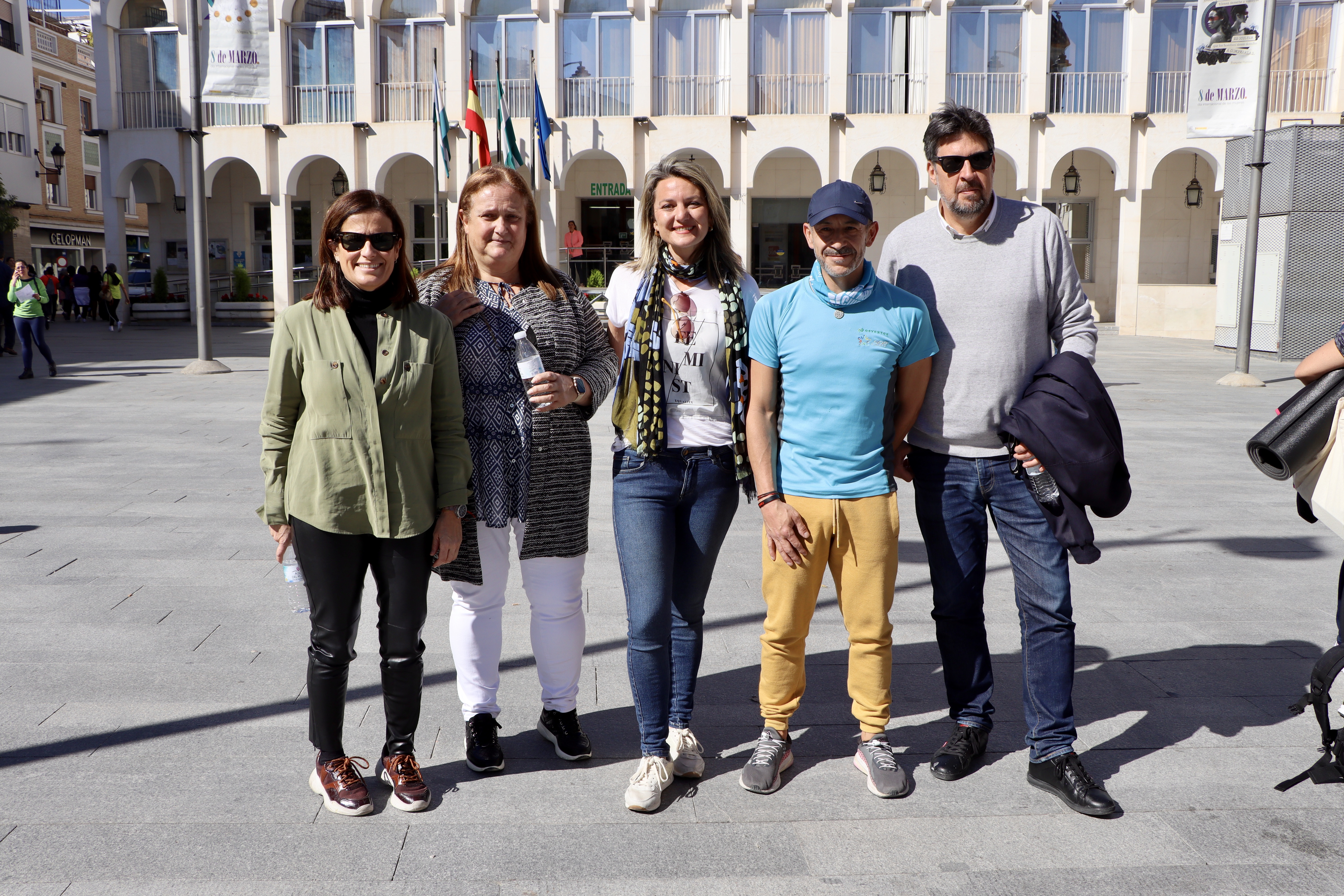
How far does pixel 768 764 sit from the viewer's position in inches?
137

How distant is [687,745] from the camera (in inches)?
140

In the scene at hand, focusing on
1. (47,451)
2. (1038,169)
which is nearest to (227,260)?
(1038,169)

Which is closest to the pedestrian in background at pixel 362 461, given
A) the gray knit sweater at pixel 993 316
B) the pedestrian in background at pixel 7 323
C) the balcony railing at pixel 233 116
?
the gray knit sweater at pixel 993 316

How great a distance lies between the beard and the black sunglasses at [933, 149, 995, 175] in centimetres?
7

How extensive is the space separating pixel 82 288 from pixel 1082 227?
2855cm

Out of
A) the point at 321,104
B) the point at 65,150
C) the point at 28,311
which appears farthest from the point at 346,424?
the point at 65,150

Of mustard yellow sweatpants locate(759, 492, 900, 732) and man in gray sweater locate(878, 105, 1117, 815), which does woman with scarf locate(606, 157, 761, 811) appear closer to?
mustard yellow sweatpants locate(759, 492, 900, 732)

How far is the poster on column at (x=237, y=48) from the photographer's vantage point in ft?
51.4

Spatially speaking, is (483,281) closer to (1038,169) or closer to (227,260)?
(1038,169)

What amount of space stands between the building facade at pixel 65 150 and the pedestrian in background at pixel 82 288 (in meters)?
11.0

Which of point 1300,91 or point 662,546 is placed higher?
point 1300,91

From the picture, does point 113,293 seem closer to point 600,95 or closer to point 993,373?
point 600,95

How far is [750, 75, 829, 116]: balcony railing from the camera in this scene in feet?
96.4

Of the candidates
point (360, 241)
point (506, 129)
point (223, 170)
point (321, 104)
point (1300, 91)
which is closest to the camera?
point (360, 241)
